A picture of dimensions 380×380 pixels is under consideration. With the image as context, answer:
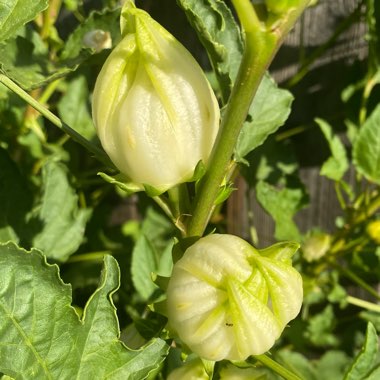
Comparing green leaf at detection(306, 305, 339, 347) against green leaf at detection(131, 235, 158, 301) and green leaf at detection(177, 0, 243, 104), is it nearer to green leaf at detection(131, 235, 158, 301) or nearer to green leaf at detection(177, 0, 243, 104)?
green leaf at detection(131, 235, 158, 301)

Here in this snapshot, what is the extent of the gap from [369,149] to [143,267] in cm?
42

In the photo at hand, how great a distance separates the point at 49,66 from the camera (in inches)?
39.8

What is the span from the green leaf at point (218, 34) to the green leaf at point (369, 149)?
0.38 meters

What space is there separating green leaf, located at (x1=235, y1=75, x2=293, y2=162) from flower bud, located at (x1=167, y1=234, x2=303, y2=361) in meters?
0.28

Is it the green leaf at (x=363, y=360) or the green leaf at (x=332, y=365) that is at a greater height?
the green leaf at (x=363, y=360)

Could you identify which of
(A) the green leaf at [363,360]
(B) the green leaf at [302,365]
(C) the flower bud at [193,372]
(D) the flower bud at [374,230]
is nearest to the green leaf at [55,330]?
(C) the flower bud at [193,372]

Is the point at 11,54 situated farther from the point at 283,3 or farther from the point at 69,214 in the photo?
the point at 283,3

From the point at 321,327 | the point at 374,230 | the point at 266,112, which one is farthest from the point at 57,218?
the point at 321,327

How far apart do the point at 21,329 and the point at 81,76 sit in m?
0.76

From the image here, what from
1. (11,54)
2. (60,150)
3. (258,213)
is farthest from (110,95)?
(258,213)

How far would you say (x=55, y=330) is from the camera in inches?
25.5

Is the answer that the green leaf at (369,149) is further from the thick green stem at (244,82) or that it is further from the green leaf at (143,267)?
the thick green stem at (244,82)

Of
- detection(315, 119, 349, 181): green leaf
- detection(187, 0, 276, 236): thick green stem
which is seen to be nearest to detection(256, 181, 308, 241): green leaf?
detection(315, 119, 349, 181): green leaf

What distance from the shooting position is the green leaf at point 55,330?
62cm
